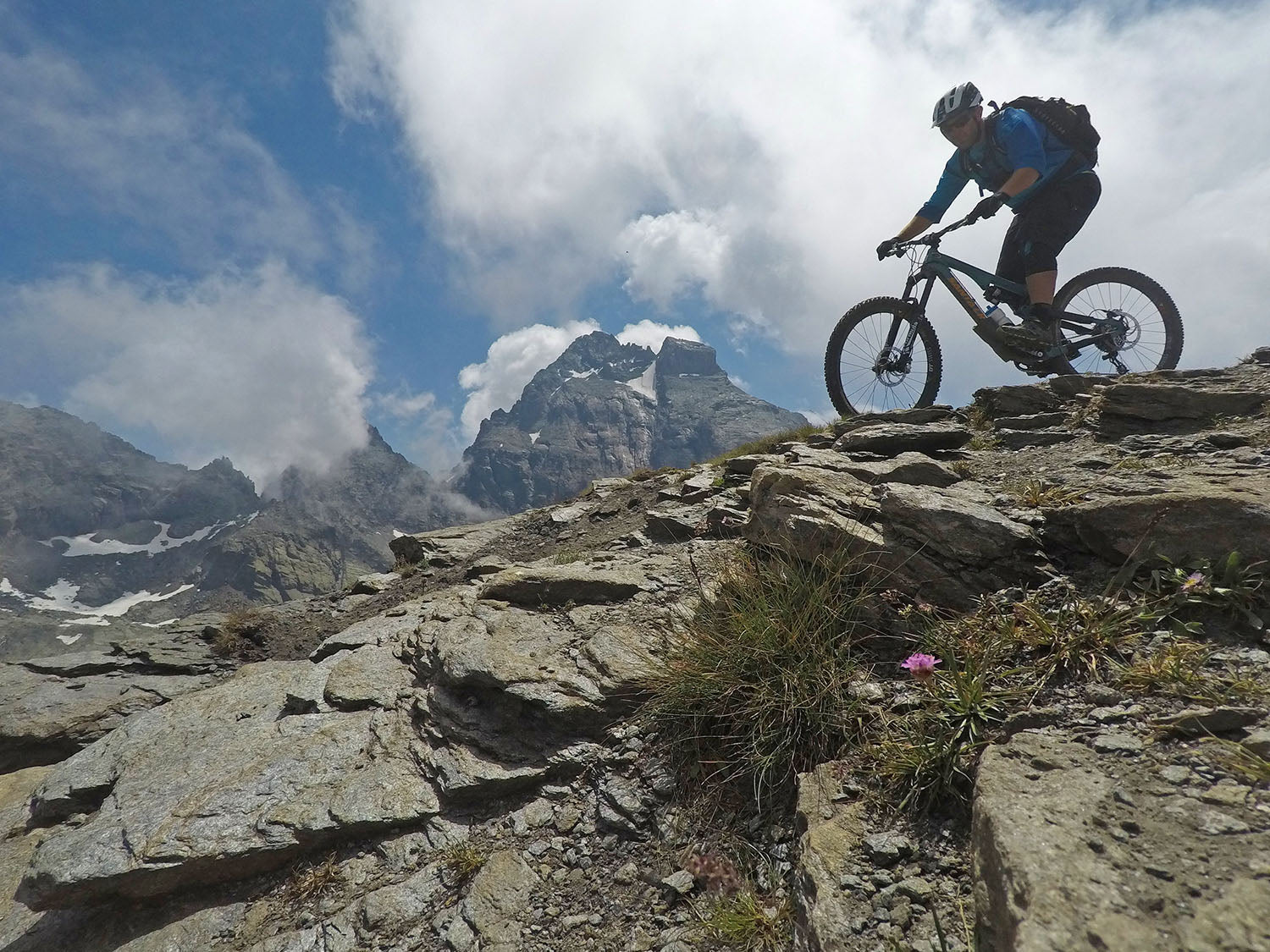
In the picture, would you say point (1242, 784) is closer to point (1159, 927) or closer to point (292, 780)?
point (1159, 927)

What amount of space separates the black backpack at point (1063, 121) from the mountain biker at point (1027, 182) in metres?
0.06

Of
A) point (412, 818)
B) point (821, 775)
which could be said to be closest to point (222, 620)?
point (412, 818)

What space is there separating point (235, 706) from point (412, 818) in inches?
126

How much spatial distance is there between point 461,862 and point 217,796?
2.46 metres

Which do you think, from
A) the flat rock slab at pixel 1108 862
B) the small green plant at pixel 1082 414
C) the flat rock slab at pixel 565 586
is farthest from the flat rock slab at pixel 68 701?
the small green plant at pixel 1082 414

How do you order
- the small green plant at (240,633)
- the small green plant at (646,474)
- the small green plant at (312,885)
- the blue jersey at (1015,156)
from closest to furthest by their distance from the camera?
1. the small green plant at (312,885)
2. the blue jersey at (1015,156)
3. the small green plant at (240,633)
4. the small green plant at (646,474)

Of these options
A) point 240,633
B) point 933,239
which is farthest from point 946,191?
point 240,633

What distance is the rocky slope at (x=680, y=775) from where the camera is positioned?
2.19 meters

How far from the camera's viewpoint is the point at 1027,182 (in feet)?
26.2

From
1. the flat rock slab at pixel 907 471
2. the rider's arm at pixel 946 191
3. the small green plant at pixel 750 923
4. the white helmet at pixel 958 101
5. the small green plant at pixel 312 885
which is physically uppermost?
the white helmet at pixel 958 101

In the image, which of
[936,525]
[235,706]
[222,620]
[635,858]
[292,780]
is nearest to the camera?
[635,858]

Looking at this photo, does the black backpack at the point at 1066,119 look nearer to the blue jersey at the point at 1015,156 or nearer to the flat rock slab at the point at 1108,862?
the blue jersey at the point at 1015,156

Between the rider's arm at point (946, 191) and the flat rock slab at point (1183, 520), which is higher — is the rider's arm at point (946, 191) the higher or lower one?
the higher one

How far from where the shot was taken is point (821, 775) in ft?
10.9
